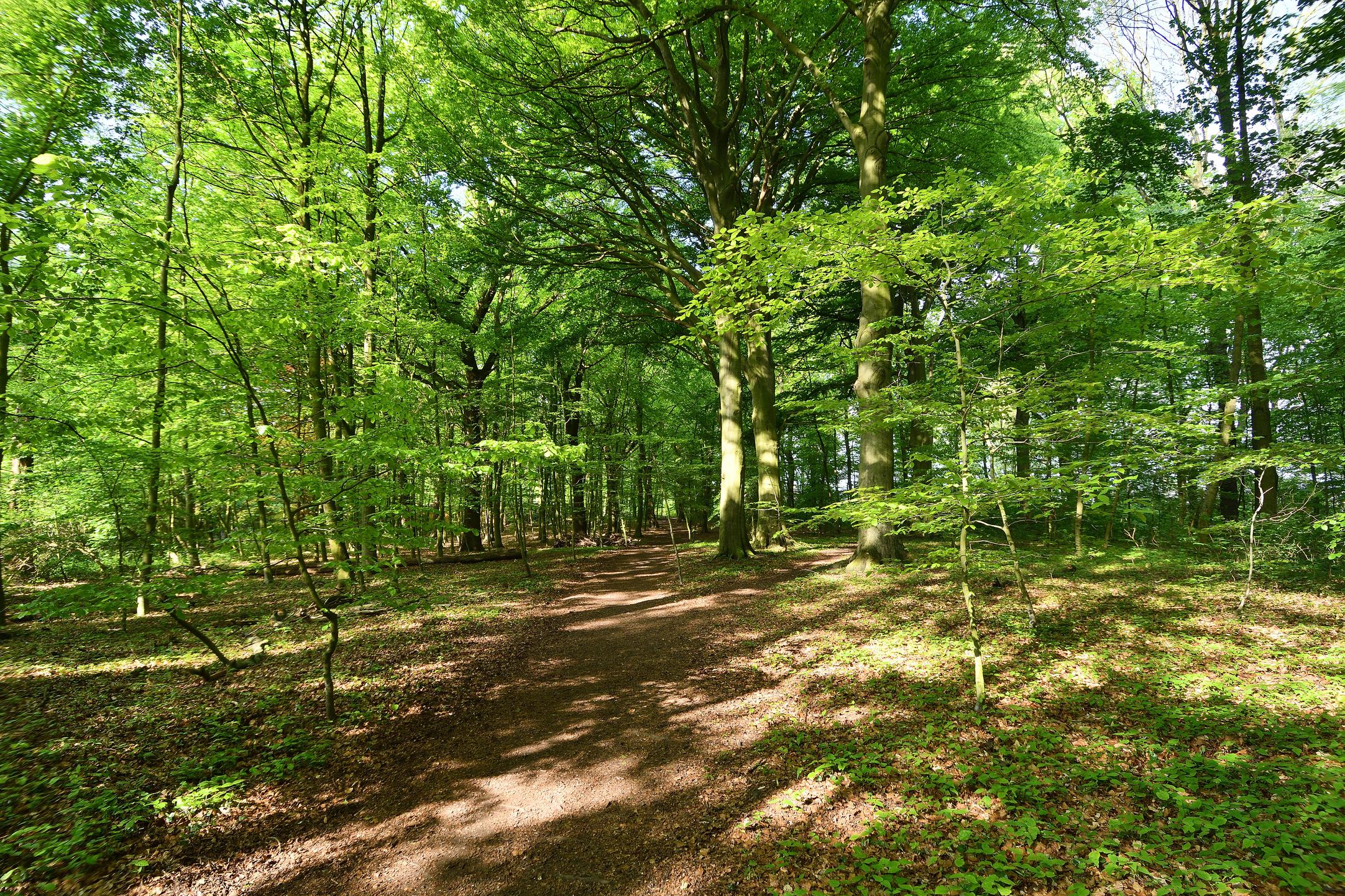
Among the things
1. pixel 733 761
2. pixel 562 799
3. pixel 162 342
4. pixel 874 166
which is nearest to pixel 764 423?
pixel 874 166

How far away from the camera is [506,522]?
35.2 metres

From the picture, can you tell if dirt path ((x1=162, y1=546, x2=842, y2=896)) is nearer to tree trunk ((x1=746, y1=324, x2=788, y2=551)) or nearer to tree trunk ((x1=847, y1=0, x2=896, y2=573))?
tree trunk ((x1=847, y1=0, x2=896, y2=573))

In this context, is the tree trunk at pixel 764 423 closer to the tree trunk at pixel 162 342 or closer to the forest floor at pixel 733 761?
the forest floor at pixel 733 761

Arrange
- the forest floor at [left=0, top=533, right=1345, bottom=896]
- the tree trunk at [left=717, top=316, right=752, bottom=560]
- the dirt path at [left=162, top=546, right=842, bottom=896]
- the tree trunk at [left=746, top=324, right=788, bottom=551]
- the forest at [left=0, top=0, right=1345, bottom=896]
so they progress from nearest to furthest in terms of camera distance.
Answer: the forest floor at [left=0, top=533, right=1345, bottom=896], the dirt path at [left=162, top=546, right=842, bottom=896], the forest at [left=0, top=0, right=1345, bottom=896], the tree trunk at [left=717, top=316, right=752, bottom=560], the tree trunk at [left=746, top=324, right=788, bottom=551]

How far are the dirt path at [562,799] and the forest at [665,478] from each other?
0.13 feet

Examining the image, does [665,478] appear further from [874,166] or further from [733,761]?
[733,761]

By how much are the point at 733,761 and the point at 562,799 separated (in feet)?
4.99

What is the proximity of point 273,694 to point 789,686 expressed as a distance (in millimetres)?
6170

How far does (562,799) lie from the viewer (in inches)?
162

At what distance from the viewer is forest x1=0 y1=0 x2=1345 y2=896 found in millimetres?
3439

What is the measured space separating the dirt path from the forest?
0.13 ft

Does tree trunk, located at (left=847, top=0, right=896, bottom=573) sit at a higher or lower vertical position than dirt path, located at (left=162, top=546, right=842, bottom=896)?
higher

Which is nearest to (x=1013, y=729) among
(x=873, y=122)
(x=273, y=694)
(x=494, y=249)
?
(x=273, y=694)

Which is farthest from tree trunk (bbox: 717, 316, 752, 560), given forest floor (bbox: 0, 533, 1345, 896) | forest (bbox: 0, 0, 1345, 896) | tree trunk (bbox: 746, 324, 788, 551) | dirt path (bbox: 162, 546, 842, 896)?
dirt path (bbox: 162, 546, 842, 896)
